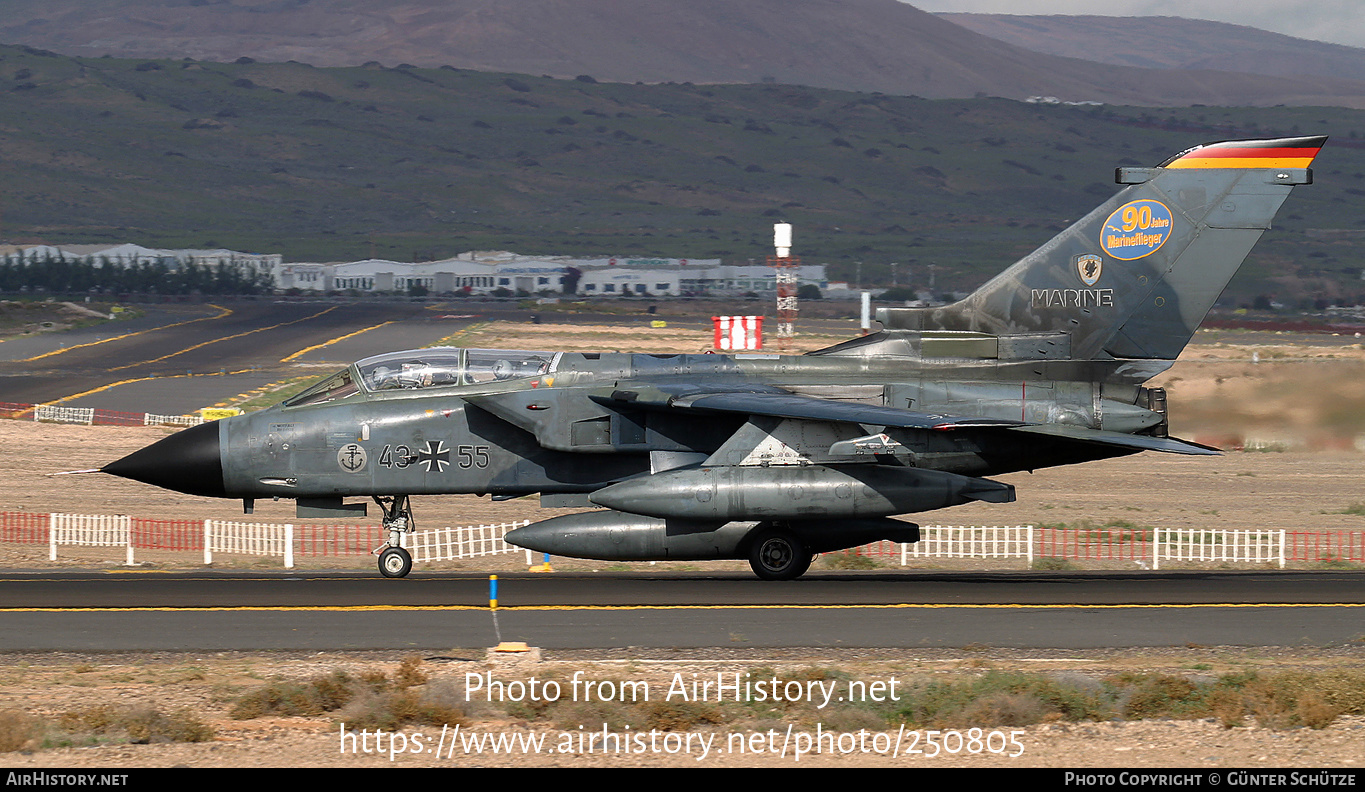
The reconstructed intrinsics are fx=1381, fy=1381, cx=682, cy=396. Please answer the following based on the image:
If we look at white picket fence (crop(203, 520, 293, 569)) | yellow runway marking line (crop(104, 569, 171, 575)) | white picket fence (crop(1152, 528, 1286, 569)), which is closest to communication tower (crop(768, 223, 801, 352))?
white picket fence (crop(1152, 528, 1286, 569))

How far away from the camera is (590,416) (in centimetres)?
2033

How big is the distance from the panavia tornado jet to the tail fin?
1.3 inches

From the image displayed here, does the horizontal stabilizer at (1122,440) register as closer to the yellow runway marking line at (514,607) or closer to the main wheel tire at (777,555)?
the yellow runway marking line at (514,607)

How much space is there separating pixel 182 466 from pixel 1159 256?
1513 centimetres

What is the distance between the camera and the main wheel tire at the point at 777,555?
20469 mm

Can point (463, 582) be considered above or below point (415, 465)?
below

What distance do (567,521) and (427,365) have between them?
11.0 ft

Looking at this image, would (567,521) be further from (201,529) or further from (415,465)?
(201,529)

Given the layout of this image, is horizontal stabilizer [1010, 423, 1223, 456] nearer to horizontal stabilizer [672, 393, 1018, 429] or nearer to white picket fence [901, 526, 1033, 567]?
horizontal stabilizer [672, 393, 1018, 429]

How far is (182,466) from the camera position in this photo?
65.5 feet

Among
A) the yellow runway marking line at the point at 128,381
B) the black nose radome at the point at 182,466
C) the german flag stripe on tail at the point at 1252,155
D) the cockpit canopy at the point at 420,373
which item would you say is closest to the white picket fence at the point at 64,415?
the yellow runway marking line at the point at 128,381

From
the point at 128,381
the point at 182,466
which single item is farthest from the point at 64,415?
the point at 182,466

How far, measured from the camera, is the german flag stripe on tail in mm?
21359

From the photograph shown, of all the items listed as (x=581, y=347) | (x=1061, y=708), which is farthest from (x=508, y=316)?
(x=1061, y=708)
